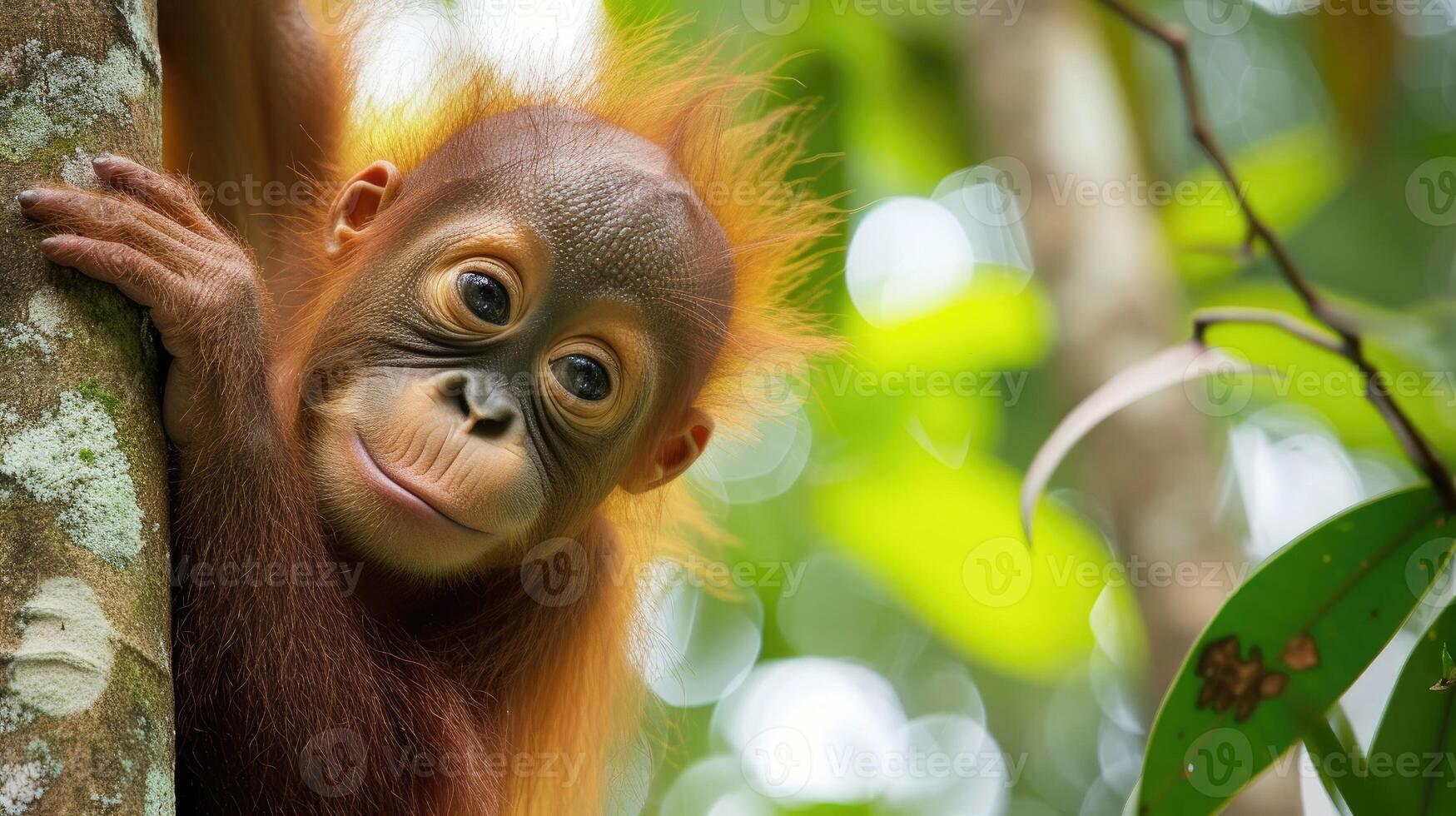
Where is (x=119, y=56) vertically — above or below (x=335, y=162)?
above

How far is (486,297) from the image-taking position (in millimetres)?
2762

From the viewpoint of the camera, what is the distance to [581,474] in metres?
2.93

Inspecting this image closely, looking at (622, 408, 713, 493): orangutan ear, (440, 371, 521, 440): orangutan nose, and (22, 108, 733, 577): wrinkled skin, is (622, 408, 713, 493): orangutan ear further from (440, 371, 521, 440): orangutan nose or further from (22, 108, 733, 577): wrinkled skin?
(440, 371, 521, 440): orangutan nose

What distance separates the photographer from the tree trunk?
1.42 m

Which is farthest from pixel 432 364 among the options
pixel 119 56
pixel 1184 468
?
pixel 1184 468

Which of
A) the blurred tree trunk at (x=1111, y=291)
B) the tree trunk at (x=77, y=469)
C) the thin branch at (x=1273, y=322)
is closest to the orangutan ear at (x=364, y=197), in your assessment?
the tree trunk at (x=77, y=469)

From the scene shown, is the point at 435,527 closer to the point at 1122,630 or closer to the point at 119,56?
the point at 119,56

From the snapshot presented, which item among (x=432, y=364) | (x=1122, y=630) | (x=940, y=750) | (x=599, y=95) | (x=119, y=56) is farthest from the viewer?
(x=940, y=750)

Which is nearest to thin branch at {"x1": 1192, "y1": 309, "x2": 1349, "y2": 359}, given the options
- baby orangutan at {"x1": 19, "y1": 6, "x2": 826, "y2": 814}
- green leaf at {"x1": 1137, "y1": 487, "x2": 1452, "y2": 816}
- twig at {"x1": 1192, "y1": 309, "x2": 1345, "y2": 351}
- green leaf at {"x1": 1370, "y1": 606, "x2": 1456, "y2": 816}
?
twig at {"x1": 1192, "y1": 309, "x2": 1345, "y2": 351}

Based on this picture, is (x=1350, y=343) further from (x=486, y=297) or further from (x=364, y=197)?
(x=364, y=197)

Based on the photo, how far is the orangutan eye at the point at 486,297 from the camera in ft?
9.00

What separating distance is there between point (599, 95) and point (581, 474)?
1055 millimetres

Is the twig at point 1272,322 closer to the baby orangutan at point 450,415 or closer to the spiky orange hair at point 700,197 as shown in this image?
the baby orangutan at point 450,415

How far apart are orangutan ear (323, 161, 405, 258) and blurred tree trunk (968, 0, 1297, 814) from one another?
2.23 meters
